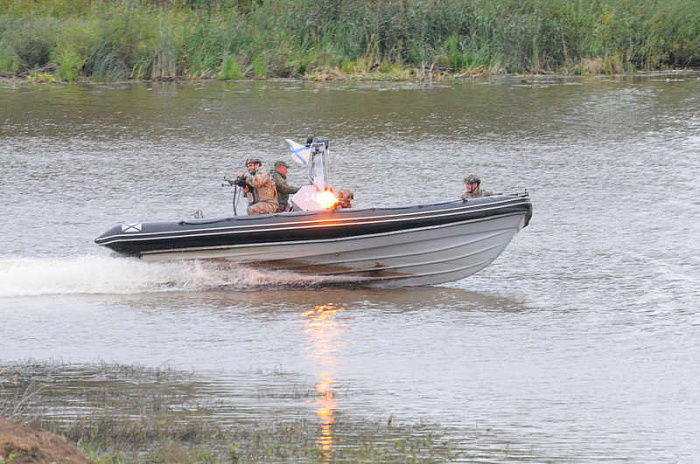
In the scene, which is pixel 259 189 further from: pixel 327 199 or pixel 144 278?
pixel 144 278

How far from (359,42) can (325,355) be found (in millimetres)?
20512

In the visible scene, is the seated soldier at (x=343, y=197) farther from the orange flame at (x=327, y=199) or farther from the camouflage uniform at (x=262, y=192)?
the camouflage uniform at (x=262, y=192)

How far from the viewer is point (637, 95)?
25797 mm

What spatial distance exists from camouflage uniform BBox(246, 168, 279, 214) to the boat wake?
0.64 metres

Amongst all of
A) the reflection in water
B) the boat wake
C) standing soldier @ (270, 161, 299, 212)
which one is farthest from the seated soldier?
the reflection in water

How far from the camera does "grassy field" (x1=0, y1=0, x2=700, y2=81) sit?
28891 mm

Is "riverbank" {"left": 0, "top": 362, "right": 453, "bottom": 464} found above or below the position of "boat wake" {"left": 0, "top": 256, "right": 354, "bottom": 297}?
below

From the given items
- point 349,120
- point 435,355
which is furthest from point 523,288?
point 349,120

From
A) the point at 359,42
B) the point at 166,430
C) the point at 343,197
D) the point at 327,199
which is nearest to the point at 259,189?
the point at 327,199

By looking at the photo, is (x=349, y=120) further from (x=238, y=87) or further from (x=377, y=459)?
(x=377, y=459)

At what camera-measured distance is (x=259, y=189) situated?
12.2 m

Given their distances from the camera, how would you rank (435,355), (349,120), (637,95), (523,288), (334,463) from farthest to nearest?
(637,95), (349,120), (523,288), (435,355), (334,463)

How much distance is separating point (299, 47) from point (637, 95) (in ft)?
28.4

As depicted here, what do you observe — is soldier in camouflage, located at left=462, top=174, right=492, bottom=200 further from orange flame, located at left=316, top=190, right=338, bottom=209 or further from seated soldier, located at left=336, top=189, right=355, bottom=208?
orange flame, located at left=316, top=190, right=338, bottom=209
